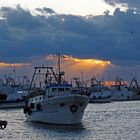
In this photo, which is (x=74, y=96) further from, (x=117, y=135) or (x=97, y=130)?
(x=117, y=135)

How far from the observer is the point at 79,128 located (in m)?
73.8

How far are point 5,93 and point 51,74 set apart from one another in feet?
236

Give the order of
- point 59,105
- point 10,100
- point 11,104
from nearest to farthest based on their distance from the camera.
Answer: point 59,105 < point 11,104 < point 10,100

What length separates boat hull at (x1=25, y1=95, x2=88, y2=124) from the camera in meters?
76.0

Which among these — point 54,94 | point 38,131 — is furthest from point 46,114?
point 38,131

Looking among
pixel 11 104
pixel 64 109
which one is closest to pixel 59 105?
pixel 64 109

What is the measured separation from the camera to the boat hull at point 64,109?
76.0 m

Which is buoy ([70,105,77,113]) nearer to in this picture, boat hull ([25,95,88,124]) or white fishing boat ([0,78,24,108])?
boat hull ([25,95,88,124])

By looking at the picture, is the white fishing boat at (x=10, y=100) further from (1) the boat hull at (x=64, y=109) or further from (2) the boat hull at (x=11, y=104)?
(1) the boat hull at (x=64, y=109)

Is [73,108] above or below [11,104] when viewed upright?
above

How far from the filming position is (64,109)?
251 ft

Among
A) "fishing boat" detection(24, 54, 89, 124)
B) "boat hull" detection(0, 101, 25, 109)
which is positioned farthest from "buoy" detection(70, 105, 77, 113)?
"boat hull" detection(0, 101, 25, 109)

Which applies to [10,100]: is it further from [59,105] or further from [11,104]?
[59,105]

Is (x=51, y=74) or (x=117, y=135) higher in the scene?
(x=51, y=74)
